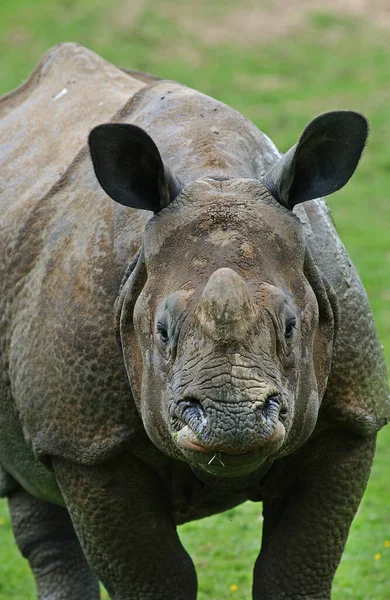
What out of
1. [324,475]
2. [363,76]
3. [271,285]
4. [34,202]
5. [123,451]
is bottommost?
[363,76]

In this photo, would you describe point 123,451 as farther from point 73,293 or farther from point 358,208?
point 358,208

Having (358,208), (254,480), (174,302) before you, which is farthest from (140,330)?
(358,208)

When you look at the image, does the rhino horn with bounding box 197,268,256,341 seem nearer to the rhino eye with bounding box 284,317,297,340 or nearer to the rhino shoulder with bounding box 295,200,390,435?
the rhino eye with bounding box 284,317,297,340

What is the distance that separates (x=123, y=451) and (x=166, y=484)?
1.29 feet

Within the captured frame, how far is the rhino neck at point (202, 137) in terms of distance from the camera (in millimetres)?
6215

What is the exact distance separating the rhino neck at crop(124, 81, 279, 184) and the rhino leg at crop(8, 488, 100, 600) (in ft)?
7.51

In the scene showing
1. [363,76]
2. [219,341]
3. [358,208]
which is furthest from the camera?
[363,76]

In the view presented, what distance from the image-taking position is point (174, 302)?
536 cm

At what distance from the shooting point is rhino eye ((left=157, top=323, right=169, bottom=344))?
5.45 m

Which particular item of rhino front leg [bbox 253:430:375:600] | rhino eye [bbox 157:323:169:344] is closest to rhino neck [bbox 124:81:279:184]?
rhino eye [bbox 157:323:169:344]

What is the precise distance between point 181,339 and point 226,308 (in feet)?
0.94

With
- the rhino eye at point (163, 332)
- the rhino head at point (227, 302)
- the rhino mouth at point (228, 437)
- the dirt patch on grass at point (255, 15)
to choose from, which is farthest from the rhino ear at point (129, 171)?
the dirt patch on grass at point (255, 15)

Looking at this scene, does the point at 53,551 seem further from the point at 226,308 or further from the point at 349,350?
the point at 226,308

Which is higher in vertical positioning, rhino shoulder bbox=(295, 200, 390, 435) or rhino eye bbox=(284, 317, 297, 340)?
rhino eye bbox=(284, 317, 297, 340)
